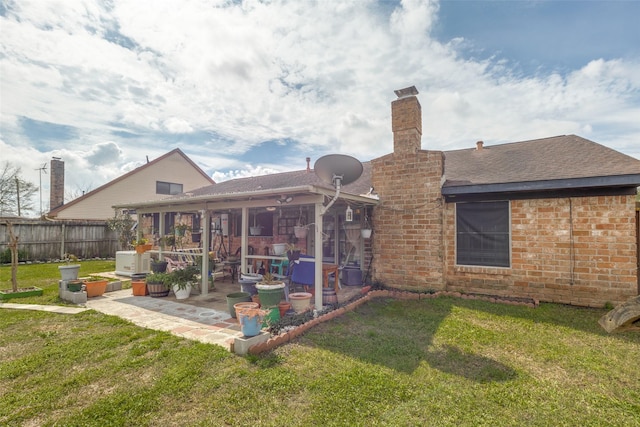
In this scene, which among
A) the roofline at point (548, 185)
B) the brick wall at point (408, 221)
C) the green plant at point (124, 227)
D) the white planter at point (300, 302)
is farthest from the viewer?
the green plant at point (124, 227)

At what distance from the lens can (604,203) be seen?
577cm

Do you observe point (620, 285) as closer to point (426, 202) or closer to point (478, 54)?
point (426, 202)

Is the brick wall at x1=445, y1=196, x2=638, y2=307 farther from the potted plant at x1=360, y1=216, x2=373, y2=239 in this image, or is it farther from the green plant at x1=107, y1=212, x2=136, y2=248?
the green plant at x1=107, y1=212, x2=136, y2=248

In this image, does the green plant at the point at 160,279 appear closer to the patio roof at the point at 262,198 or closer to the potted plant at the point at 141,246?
the patio roof at the point at 262,198

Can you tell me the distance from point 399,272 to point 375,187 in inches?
88.4

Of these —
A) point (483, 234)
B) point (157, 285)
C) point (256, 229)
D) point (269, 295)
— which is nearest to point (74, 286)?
point (157, 285)

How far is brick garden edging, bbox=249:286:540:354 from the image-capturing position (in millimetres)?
4133

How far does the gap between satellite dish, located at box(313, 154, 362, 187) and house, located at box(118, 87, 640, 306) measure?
29 centimetres

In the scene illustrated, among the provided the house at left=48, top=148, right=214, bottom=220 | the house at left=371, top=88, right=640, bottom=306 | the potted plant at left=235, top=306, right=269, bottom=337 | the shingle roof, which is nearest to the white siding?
the house at left=48, top=148, right=214, bottom=220

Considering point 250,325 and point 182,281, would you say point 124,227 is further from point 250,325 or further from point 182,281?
point 250,325

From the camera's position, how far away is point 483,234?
688cm

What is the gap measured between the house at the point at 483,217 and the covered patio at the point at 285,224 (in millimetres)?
41

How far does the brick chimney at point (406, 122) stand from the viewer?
293 inches

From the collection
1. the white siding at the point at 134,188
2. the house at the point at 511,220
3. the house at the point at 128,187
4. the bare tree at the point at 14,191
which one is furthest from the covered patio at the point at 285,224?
the bare tree at the point at 14,191
